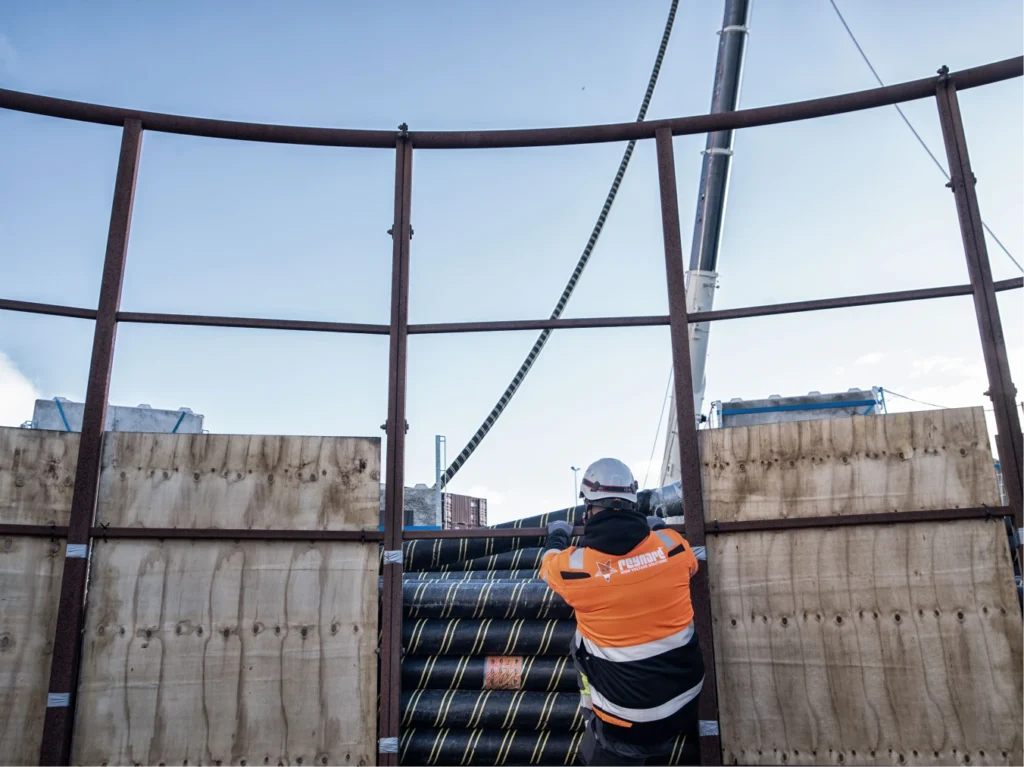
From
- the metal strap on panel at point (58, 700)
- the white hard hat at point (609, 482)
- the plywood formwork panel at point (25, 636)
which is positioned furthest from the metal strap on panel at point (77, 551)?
the white hard hat at point (609, 482)

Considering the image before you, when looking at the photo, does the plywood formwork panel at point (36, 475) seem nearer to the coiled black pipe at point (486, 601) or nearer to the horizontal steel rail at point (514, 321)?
the horizontal steel rail at point (514, 321)

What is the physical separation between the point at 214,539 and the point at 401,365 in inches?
56.8

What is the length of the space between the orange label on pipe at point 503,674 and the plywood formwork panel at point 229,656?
669mm

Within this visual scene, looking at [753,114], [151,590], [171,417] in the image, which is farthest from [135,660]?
[171,417]

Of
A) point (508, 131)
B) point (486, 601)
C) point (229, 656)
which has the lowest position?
point (229, 656)

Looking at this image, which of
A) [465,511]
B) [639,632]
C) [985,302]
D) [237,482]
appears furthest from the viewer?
[465,511]

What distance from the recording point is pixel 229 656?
4199 mm

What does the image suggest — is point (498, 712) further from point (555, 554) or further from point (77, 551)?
point (77, 551)

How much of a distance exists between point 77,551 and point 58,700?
2.50 ft

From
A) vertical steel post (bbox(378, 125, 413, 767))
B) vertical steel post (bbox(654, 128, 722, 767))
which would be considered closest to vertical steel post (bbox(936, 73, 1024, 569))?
vertical steel post (bbox(654, 128, 722, 767))

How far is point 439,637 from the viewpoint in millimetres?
4520

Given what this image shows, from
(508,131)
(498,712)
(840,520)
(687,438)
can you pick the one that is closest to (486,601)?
(498,712)

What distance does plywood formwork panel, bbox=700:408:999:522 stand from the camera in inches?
164

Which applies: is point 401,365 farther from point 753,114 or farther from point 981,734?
point 981,734
